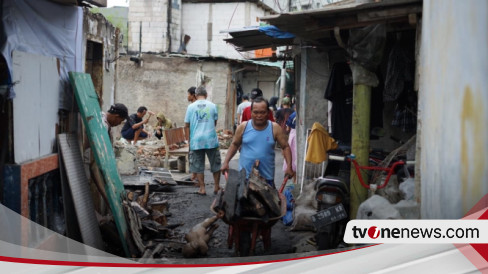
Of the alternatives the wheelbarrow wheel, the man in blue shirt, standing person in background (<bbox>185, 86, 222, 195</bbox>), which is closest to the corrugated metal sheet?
the wheelbarrow wheel

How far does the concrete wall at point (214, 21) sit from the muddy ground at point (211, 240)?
17.5 meters

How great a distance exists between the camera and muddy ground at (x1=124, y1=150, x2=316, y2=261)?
5680 mm

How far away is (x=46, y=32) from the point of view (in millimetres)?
4828

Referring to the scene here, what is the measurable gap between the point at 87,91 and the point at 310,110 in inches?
160

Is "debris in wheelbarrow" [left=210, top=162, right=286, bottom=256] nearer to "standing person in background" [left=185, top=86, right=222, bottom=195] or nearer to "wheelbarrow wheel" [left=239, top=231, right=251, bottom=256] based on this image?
"wheelbarrow wheel" [left=239, top=231, right=251, bottom=256]

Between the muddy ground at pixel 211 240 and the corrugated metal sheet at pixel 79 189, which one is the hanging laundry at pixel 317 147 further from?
the corrugated metal sheet at pixel 79 189

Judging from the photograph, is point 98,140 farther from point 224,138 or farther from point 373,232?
point 224,138

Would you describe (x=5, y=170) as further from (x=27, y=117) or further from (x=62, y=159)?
(x=62, y=159)

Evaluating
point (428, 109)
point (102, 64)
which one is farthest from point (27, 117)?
point (102, 64)

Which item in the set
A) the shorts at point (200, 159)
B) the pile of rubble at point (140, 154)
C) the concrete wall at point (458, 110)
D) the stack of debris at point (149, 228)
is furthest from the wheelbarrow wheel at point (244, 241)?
the pile of rubble at point (140, 154)

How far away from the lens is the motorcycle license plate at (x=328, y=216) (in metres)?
5.02

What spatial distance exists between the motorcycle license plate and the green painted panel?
1.90 m

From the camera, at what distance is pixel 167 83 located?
20.1 metres

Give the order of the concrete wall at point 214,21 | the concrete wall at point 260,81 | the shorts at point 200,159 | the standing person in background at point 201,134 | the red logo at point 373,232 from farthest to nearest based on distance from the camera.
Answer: the concrete wall at point 214,21, the concrete wall at point 260,81, the shorts at point 200,159, the standing person in background at point 201,134, the red logo at point 373,232
